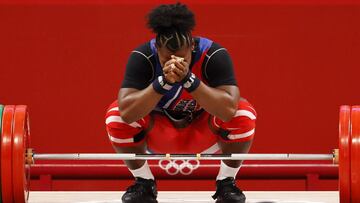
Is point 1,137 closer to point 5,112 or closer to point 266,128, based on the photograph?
point 5,112

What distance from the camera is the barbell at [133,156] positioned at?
2.88 m

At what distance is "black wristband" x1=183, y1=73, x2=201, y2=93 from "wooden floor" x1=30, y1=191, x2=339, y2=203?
748 millimetres

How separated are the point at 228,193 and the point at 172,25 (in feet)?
2.53

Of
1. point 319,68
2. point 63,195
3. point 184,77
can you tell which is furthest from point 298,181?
point 184,77

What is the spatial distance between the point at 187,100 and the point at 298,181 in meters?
1.48

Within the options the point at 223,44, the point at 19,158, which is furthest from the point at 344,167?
the point at 223,44

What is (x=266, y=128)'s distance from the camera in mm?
4477

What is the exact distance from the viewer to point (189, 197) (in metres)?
3.71

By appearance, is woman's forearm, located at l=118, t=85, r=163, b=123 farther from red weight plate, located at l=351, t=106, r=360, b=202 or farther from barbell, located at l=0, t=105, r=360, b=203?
red weight plate, located at l=351, t=106, r=360, b=202

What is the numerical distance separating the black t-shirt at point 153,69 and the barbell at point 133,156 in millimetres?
309

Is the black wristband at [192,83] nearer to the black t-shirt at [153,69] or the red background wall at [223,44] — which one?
the black t-shirt at [153,69]

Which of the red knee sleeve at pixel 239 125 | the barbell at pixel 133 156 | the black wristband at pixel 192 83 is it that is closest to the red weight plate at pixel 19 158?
the barbell at pixel 133 156

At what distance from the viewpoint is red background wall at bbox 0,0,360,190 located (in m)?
4.38

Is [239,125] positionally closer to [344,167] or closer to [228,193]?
[228,193]
